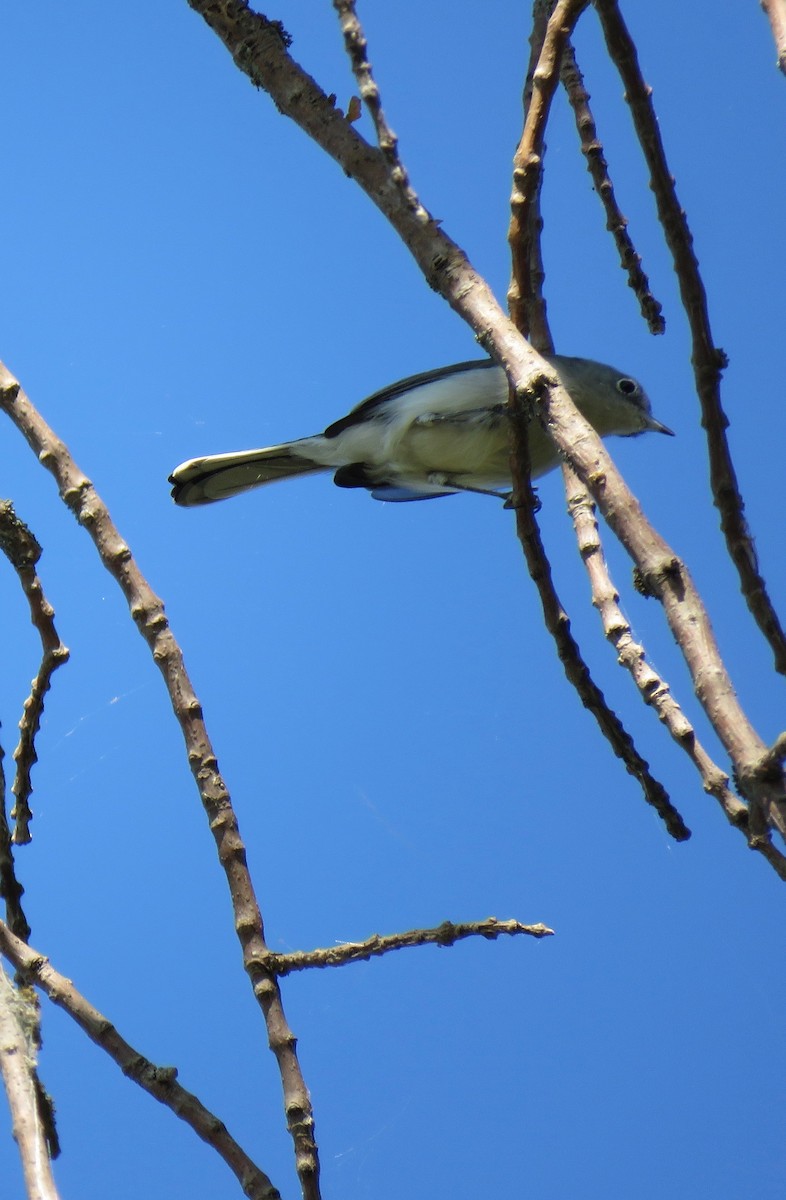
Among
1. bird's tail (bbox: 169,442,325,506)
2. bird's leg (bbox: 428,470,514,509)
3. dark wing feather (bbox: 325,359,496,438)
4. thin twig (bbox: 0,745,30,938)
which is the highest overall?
dark wing feather (bbox: 325,359,496,438)

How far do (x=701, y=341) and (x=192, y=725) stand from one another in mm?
830

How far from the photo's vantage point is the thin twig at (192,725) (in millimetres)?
1486

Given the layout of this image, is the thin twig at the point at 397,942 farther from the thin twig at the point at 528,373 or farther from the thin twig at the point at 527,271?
the thin twig at the point at 527,271

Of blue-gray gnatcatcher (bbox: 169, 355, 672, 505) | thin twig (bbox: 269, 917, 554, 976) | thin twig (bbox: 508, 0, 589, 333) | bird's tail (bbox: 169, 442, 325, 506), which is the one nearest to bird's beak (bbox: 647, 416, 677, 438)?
blue-gray gnatcatcher (bbox: 169, 355, 672, 505)

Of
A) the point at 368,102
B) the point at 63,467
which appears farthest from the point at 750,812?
the point at 63,467

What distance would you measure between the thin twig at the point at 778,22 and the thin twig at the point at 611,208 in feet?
2.38

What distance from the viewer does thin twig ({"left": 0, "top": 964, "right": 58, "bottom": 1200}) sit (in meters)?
0.91

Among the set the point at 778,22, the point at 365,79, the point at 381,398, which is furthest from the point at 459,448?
the point at 778,22

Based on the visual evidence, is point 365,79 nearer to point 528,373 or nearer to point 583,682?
point 528,373

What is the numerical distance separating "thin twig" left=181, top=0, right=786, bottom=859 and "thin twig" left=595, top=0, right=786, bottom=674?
0.73 feet

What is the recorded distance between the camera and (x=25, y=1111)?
971mm

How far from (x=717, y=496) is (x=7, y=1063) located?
954 mm

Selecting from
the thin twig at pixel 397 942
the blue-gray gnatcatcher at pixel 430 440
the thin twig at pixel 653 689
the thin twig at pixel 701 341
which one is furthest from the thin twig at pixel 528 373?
the blue-gray gnatcatcher at pixel 430 440

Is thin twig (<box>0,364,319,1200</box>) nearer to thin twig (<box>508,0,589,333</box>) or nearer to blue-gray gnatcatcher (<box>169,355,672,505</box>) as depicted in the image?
thin twig (<box>508,0,589,333</box>)
